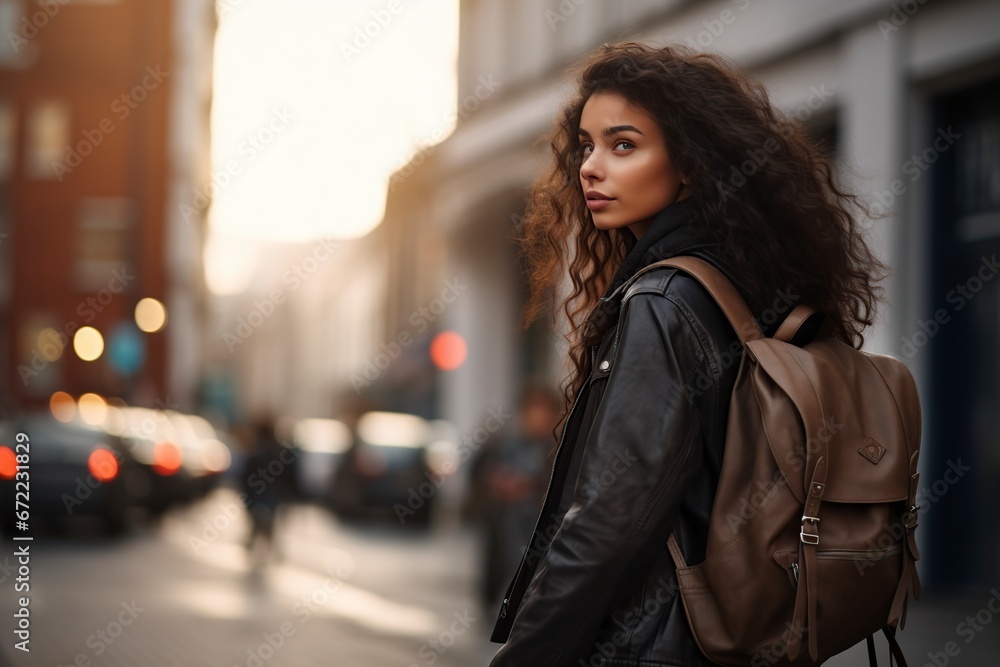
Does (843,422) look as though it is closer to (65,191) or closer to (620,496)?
(620,496)

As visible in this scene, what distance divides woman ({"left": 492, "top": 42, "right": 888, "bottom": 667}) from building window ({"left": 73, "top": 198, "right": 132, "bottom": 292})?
136ft

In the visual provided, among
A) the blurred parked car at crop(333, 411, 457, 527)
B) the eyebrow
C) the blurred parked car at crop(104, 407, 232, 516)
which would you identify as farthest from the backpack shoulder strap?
the blurred parked car at crop(333, 411, 457, 527)

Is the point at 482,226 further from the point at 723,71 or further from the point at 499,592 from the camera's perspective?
the point at 723,71

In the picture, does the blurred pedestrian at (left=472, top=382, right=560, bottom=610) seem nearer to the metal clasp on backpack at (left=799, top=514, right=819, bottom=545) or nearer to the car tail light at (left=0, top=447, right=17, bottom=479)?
the metal clasp on backpack at (left=799, top=514, right=819, bottom=545)

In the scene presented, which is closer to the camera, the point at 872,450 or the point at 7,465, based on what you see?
the point at 872,450

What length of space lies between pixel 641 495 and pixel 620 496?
0.11ft

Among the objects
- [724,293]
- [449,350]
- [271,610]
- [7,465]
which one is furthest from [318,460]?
[724,293]

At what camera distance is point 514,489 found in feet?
32.1

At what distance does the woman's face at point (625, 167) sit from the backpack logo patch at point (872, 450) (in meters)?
0.60

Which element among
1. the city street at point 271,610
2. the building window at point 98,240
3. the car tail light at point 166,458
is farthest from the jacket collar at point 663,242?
the building window at point 98,240

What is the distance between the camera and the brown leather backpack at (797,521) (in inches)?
81.9

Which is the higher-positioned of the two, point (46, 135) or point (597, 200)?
point (597, 200)

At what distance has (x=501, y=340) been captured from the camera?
24609 millimetres

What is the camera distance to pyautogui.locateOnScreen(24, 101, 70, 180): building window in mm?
Answer: 41312
